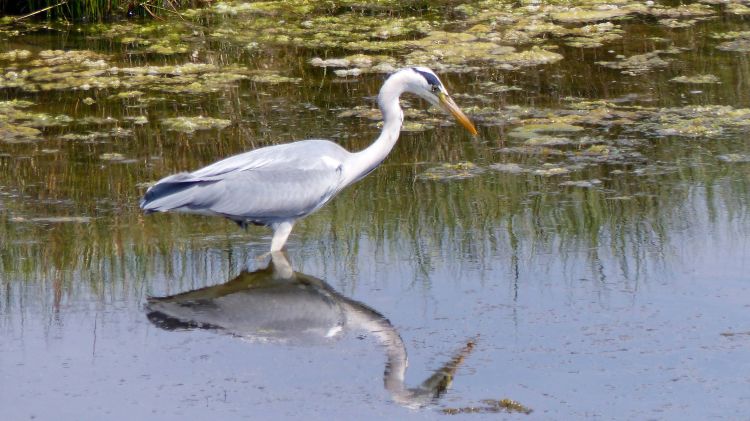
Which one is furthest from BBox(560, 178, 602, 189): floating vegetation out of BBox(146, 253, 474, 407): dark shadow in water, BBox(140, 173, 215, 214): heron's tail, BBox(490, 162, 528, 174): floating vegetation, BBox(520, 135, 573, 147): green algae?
BBox(140, 173, 215, 214): heron's tail

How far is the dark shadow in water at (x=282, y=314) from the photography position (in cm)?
479

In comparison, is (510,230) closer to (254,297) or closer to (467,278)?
(467,278)

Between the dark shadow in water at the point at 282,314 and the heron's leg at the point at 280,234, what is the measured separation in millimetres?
178

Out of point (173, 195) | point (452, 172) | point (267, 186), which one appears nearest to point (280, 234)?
point (267, 186)

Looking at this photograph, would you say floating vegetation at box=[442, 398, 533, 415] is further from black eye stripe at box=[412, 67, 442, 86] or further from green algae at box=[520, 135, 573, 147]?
green algae at box=[520, 135, 573, 147]

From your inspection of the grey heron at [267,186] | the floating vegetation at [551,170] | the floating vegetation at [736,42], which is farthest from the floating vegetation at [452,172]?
the floating vegetation at [736,42]

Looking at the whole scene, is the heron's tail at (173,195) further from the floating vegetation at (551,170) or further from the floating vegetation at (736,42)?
the floating vegetation at (736,42)

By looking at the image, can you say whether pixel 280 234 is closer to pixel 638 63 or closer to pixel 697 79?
pixel 697 79

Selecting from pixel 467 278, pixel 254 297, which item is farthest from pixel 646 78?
pixel 254 297

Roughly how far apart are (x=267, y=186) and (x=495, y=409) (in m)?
2.15

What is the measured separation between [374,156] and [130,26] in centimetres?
540

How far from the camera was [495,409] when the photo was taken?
417 centimetres

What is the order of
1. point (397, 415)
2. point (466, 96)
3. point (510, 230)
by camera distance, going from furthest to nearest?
point (466, 96)
point (510, 230)
point (397, 415)

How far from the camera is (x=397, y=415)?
419cm
